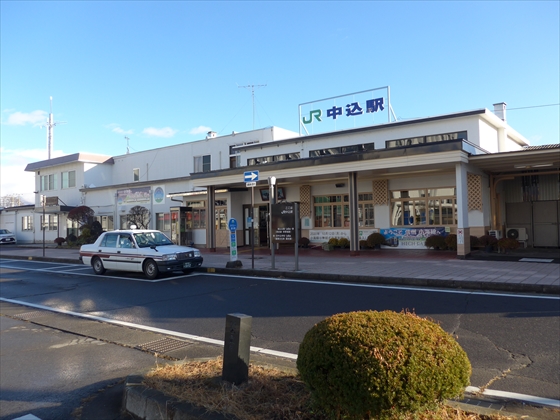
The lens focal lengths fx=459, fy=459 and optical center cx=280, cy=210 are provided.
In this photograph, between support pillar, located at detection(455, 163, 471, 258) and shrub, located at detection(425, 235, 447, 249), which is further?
shrub, located at detection(425, 235, 447, 249)

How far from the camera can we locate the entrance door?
20.2 metres

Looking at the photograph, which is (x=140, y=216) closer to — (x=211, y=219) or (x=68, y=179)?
(x=211, y=219)

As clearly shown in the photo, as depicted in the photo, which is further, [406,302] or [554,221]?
[554,221]

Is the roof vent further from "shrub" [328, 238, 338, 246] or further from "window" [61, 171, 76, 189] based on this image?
"window" [61, 171, 76, 189]

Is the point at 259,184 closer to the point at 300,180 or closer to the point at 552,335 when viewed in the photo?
the point at 300,180

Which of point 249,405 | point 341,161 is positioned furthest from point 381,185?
point 249,405

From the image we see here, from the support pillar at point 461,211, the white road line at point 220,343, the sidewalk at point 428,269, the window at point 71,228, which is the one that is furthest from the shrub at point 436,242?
the window at point 71,228

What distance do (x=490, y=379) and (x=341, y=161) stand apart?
13895 mm

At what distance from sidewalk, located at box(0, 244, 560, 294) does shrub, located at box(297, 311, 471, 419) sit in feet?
27.0

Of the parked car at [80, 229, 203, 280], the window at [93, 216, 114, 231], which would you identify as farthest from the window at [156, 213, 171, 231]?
the parked car at [80, 229, 203, 280]

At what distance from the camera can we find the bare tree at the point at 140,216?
30047 mm

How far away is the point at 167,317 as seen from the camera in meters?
9.17

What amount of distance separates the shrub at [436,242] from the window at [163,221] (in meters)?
16.5

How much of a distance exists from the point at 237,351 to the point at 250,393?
1.38ft
